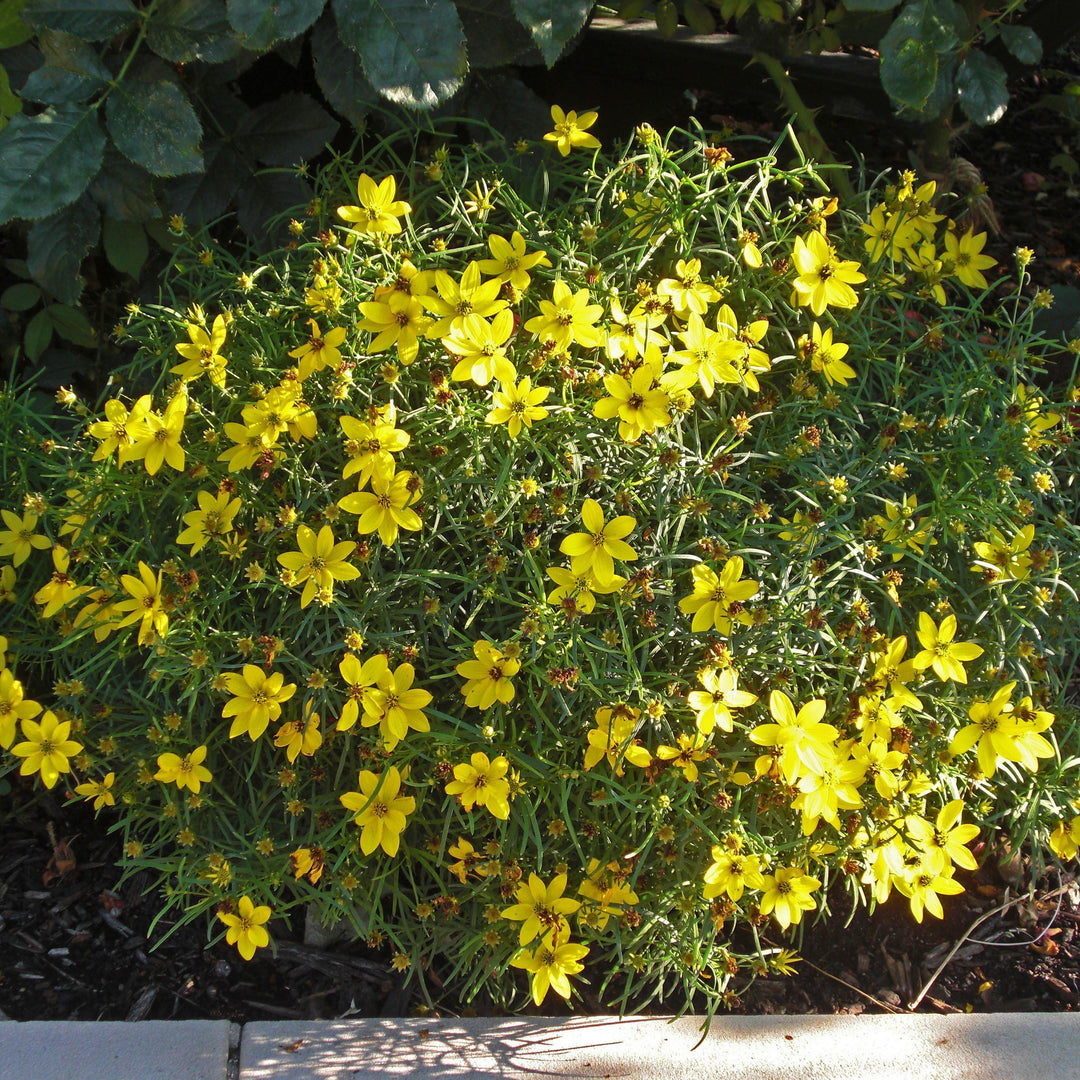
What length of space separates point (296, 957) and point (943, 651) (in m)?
1.20

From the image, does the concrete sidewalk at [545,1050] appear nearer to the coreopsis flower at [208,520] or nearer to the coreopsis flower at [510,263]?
the coreopsis flower at [208,520]

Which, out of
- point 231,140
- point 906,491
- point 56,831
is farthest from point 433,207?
point 56,831

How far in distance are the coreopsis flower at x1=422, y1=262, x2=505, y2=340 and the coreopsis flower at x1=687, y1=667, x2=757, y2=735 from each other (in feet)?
1.96

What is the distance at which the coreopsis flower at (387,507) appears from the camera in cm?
142

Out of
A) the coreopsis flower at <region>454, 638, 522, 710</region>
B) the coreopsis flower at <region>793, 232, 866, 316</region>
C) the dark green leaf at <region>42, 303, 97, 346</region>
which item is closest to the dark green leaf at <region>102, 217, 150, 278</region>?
the dark green leaf at <region>42, 303, 97, 346</region>

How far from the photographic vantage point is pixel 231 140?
2.12 metres

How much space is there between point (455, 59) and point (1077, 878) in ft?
6.19

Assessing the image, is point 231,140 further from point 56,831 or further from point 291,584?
point 56,831

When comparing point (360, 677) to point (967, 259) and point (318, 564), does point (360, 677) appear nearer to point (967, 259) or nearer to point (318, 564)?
point (318, 564)

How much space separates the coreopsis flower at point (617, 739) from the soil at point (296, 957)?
0.53 m

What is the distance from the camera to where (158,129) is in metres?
1.79

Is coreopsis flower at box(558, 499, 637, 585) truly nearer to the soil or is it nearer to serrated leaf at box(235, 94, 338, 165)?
the soil

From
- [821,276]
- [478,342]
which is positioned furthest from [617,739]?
[821,276]

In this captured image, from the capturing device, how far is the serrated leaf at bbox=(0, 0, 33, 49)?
1.88 m
